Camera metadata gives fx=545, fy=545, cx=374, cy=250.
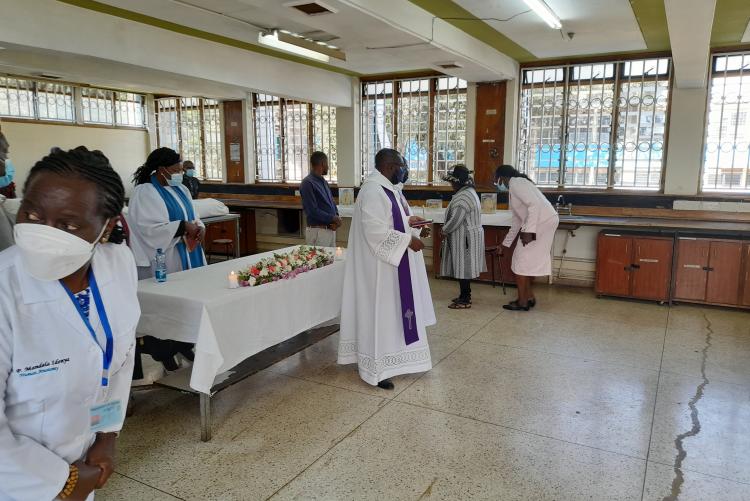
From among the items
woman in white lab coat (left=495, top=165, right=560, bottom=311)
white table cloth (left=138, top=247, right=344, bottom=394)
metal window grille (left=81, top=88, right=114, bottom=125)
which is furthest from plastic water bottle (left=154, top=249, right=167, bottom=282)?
metal window grille (left=81, top=88, right=114, bottom=125)

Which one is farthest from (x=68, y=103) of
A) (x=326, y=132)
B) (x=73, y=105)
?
(x=326, y=132)

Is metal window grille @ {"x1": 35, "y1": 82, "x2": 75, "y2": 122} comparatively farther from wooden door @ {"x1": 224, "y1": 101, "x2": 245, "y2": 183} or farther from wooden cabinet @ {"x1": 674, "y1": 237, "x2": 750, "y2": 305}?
wooden cabinet @ {"x1": 674, "y1": 237, "x2": 750, "y2": 305}

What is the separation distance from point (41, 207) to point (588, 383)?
3.58m

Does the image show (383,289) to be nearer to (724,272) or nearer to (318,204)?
(318,204)

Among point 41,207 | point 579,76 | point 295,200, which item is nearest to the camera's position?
point 41,207

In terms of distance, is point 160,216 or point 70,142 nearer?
point 160,216

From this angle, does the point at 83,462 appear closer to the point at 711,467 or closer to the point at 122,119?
the point at 711,467

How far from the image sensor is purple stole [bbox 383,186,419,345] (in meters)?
3.71

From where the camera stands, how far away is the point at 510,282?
274 inches

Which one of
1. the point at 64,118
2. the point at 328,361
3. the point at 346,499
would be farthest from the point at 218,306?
the point at 64,118

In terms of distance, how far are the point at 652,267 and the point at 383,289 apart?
3.81 meters

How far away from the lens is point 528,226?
553cm

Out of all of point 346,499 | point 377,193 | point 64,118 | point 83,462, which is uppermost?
point 64,118

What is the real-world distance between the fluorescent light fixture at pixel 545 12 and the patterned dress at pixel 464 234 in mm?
1704
